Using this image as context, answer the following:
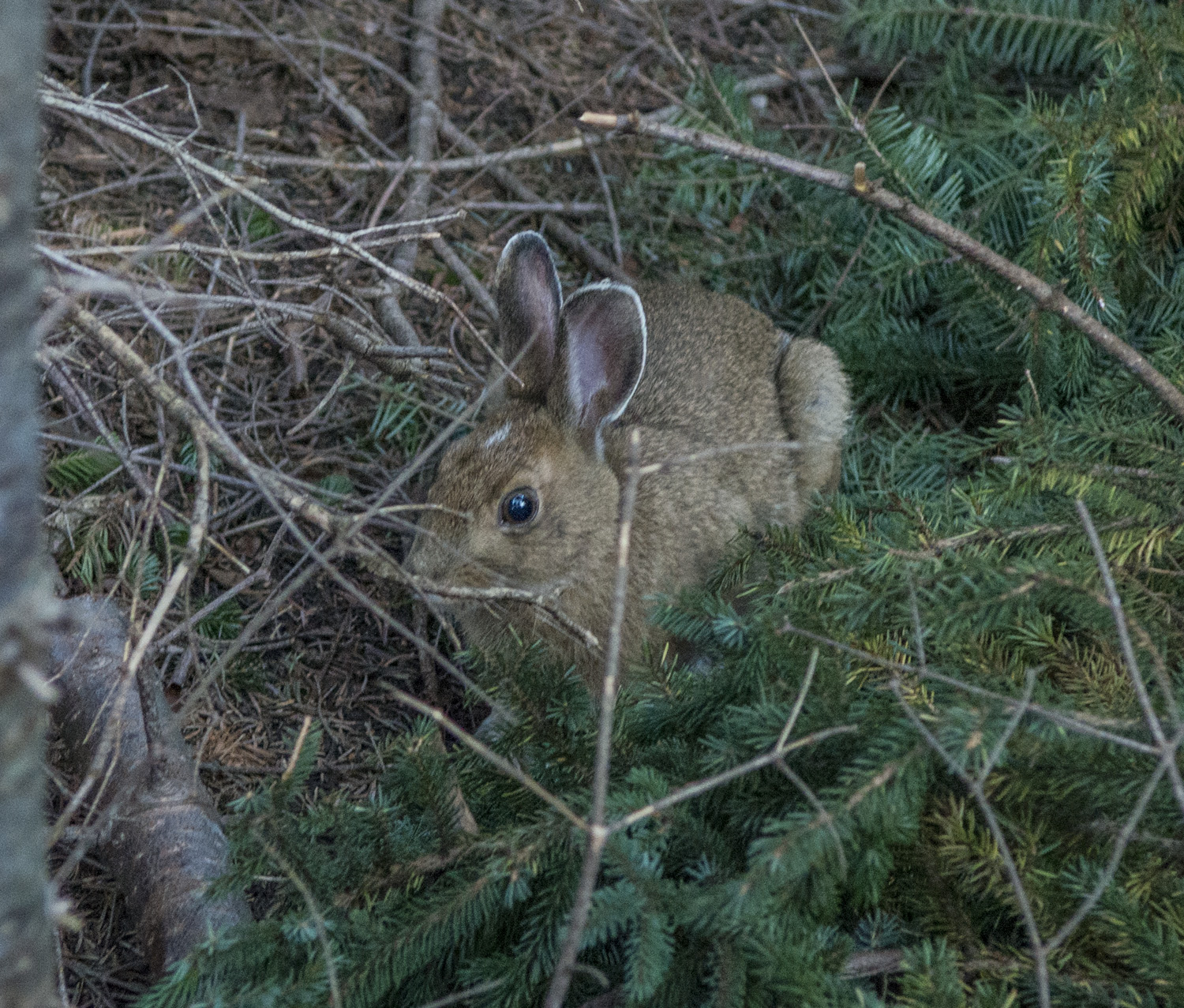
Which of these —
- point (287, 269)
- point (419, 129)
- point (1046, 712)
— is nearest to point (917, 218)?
point (1046, 712)

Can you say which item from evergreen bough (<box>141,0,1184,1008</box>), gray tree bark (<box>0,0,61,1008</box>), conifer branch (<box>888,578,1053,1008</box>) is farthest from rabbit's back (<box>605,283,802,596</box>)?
gray tree bark (<box>0,0,61,1008</box>)

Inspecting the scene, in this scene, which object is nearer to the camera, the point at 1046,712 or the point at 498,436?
the point at 1046,712

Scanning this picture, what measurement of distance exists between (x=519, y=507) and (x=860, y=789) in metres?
2.05

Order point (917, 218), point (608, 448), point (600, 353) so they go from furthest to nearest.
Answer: point (608, 448) < point (600, 353) < point (917, 218)

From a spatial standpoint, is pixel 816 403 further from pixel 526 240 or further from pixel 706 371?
pixel 526 240

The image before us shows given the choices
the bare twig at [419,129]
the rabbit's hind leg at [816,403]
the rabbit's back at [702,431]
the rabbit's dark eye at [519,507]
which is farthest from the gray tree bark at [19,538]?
the rabbit's hind leg at [816,403]

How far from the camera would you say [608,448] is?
14.3ft

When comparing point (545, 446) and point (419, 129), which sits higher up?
point (419, 129)

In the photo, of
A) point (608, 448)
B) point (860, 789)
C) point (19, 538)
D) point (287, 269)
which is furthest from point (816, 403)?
point (19, 538)

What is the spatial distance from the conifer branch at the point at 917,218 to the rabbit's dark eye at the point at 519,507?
122 centimetres

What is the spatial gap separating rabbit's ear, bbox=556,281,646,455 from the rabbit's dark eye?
1.26 feet

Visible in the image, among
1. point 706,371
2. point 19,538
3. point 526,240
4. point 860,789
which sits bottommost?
point 706,371

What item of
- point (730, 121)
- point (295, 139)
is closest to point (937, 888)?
point (730, 121)

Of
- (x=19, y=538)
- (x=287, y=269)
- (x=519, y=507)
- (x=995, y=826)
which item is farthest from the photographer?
(x=287, y=269)
